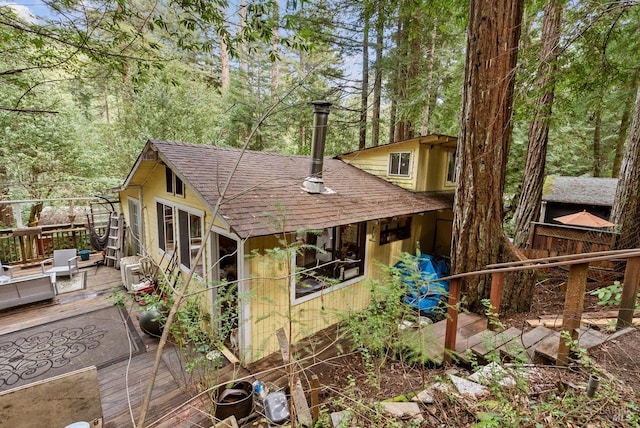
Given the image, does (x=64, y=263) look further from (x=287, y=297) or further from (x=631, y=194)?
(x=631, y=194)

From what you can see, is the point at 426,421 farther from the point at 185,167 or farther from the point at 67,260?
the point at 67,260

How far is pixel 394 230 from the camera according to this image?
23.0ft

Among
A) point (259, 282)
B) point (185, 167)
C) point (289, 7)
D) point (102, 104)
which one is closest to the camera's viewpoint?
point (289, 7)

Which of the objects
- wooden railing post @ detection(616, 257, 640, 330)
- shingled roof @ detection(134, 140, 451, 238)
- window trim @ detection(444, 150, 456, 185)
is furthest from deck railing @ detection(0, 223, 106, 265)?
wooden railing post @ detection(616, 257, 640, 330)

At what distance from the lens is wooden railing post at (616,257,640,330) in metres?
2.52

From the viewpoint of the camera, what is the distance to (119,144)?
37.7 ft

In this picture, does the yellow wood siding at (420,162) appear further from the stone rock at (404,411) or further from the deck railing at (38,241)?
the deck railing at (38,241)

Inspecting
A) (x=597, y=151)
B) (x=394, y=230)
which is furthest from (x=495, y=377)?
(x=597, y=151)

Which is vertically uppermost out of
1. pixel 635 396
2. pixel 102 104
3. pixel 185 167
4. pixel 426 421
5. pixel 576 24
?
pixel 102 104

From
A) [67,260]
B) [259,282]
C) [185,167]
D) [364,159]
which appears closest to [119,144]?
[67,260]

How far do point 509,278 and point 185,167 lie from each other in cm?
555

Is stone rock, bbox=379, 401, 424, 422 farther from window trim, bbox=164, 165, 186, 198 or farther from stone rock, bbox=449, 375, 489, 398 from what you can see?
window trim, bbox=164, 165, 186, 198

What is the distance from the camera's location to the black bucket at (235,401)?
10.7 ft

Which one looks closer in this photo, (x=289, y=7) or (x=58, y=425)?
(x=58, y=425)
